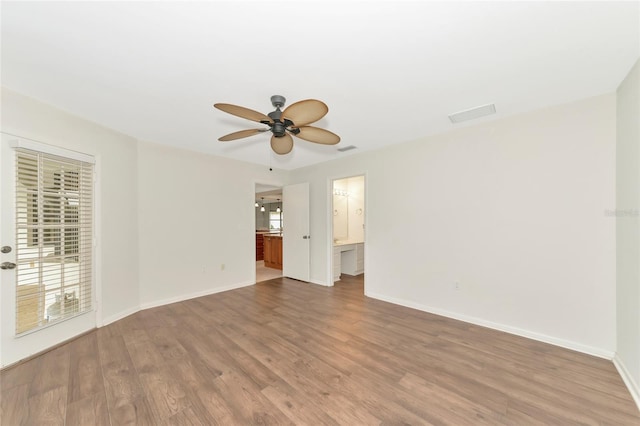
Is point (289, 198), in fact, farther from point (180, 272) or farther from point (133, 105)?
point (133, 105)

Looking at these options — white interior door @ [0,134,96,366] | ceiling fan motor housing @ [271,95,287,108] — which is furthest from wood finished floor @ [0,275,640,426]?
ceiling fan motor housing @ [271,95,287,108]

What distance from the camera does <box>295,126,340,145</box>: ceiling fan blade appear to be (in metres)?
2.37

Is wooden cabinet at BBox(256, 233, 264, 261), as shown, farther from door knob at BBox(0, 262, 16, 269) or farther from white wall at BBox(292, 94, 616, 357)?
door knob at BBox(0, 262, 16, 269)

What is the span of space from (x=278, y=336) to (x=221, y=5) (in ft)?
9.67

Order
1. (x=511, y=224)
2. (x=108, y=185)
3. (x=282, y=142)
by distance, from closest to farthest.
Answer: (x=282, y=142) → (x=511, y=224) → (x=108, y=185)

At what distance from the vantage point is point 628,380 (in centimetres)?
200

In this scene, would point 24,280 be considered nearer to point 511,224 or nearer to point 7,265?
point 7,265

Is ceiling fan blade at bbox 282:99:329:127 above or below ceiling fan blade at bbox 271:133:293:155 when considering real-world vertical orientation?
above

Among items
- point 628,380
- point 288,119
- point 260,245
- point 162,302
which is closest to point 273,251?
point 260,245

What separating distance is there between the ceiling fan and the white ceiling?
0.31 m

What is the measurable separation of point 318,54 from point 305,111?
15.6 inches

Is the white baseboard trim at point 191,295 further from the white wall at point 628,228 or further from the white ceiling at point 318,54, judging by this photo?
the white wall at point 628,228

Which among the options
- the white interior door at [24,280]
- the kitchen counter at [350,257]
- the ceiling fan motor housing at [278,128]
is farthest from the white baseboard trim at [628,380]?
the white interior door at [24,280]

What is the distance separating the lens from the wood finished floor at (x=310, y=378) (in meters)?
1.71
